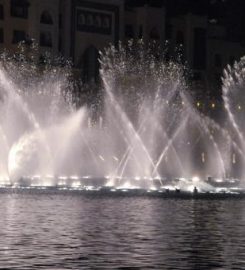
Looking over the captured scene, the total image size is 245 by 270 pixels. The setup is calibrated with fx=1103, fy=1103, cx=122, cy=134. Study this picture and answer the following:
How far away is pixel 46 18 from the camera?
100875 millimetres

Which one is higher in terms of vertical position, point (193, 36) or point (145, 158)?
point (193, 36)

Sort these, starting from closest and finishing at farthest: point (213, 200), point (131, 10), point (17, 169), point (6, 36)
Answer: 1. point (213, 200)
2. point (17, 169)
3. point (6, 36)
4. point (131, 10)

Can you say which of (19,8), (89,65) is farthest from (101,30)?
(19,8)

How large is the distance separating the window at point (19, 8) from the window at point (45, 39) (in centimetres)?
233

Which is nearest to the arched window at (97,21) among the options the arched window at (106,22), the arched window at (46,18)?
the arched window at (106,22)

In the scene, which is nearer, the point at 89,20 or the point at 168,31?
the point at 89,20

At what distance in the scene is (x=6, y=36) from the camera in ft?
320

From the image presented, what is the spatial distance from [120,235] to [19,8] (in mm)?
72193

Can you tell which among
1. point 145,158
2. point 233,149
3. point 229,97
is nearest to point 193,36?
point 229,97

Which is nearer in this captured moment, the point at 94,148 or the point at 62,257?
the point at 62,257

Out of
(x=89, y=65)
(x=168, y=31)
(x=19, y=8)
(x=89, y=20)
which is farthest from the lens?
(x=168, y=31)

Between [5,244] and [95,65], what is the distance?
259 feet

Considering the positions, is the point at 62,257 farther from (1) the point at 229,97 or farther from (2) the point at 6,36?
(1) the point at 229,97

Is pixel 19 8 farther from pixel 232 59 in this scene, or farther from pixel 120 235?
pixel 120 235
